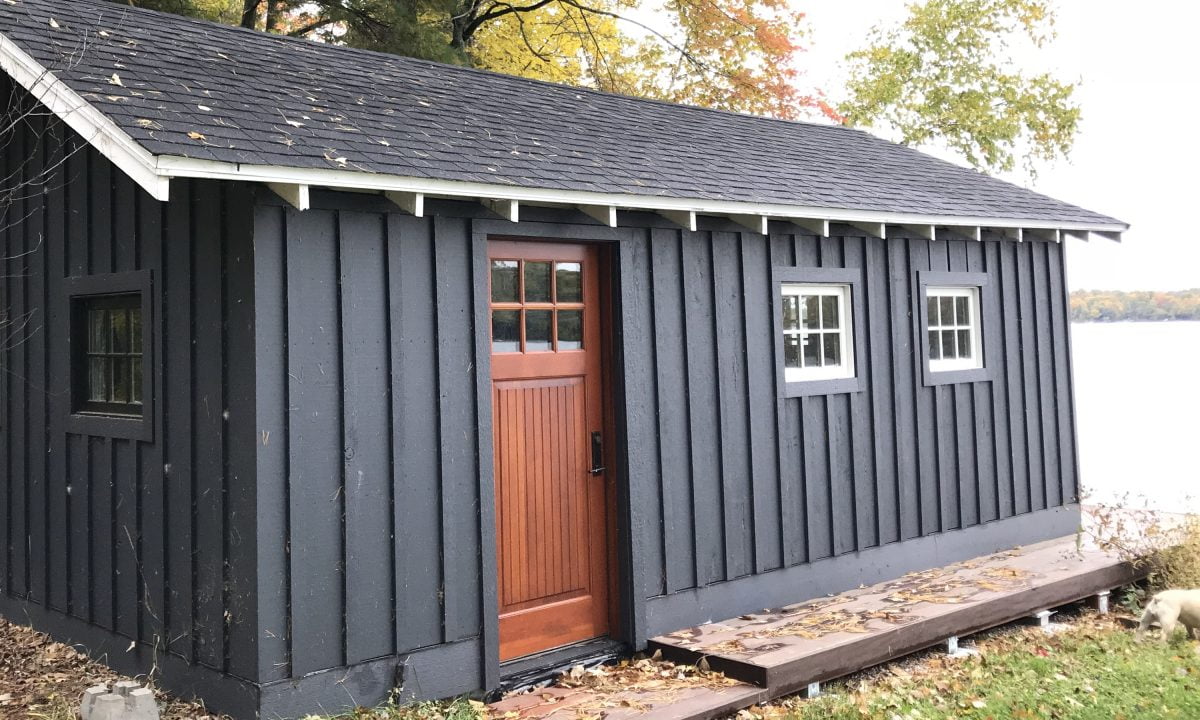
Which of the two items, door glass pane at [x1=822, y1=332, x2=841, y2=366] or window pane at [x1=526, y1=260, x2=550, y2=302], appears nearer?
window pane at [x1=526, y1=260, x2=550, y2=302]

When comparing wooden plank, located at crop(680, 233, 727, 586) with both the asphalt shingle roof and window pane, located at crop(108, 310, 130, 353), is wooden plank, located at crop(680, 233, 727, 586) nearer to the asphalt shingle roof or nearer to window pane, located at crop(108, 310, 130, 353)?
the asphalt shingle roof

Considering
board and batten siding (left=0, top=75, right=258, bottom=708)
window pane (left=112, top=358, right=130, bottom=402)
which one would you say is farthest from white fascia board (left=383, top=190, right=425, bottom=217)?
window pane (left=112, top=358, right=130, bottom=402)

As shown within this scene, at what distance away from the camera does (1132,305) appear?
1113 cm

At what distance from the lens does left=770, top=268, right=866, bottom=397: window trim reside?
7.46 metres

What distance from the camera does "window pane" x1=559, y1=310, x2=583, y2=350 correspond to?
6340 mm

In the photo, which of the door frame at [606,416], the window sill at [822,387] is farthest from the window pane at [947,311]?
the door frame at [606,416]

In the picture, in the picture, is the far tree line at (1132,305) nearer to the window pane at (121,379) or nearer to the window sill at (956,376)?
the window sill at (956,376)

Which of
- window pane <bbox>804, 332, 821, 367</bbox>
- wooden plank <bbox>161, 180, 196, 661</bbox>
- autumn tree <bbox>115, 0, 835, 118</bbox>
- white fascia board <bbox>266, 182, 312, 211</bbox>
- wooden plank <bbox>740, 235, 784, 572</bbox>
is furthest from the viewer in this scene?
autumn tree <bbox>115, 0, 835, 118</bbox>

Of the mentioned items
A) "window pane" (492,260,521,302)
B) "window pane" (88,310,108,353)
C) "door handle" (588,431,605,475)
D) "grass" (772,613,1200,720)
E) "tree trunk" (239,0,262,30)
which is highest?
"tree trunk" (239,0,262,30)

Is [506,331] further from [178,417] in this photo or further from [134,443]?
[134,443]

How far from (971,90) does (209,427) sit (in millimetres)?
21681

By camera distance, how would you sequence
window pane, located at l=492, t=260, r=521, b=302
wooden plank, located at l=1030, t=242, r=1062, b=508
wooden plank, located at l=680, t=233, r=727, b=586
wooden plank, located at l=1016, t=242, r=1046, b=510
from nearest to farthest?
1. window pane, located at l=492, t=260, r=521, b=302
2. wooden plank, located at l=680, t=233, r=727, b=586
3. wooden plank, located at l=1016, t=242, r=1046, b=510
4. wooden plank, located at l=1030, t=242, r=1062, b=508

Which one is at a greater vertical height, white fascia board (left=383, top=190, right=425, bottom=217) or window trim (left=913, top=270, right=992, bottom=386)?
white fascia board (left=383, top=190, right=425, bottom=217)

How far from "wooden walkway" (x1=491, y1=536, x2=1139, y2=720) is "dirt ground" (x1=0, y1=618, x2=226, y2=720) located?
6.74 feet
